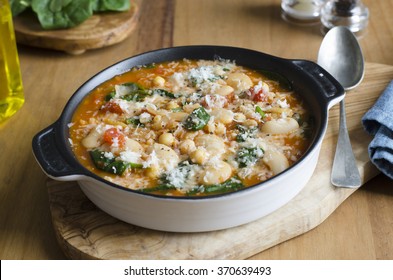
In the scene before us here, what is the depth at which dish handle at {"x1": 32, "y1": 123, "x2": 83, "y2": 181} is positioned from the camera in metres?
2.32

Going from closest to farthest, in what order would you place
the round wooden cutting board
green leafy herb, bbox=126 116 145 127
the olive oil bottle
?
green leafy herb, bbox=126 116 145 127 < the olive oil bottle < the round wooden cutting board

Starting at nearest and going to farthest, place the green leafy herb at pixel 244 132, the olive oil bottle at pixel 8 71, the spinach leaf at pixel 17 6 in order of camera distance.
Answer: the green leafy herb at pixel 244 132 → the olive oil bottle at pixel 8 71 → the spinach leaf at pixel 17 6

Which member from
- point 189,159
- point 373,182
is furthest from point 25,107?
point 373,182

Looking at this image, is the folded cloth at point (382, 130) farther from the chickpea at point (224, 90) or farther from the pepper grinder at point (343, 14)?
the pepper grinder at point (343, 14)

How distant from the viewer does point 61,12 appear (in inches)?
147

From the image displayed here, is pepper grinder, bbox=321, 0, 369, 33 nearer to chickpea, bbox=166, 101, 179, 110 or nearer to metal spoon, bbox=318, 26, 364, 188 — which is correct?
metal spoon, bbox=318, 26, 364, 188

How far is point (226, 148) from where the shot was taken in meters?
2.58

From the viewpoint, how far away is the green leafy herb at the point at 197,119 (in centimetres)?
265

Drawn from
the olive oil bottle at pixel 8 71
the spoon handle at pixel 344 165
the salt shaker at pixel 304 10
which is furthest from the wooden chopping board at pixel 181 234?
the salt shaker at pixel 304 10

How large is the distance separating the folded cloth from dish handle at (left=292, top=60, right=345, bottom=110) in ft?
0.66

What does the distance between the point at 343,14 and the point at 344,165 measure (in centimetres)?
134

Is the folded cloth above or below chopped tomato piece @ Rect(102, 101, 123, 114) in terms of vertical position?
below

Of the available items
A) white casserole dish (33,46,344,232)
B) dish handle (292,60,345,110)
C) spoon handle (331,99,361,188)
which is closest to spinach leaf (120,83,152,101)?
white casserole dish (33,46,344,232)

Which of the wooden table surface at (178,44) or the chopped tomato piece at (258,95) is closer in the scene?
the wooden table surface at (178,44)
